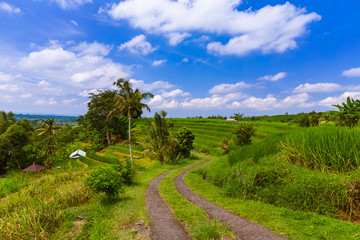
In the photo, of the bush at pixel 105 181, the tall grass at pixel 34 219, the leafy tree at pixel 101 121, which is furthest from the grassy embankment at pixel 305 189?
the leafy tree at pixel 101 121

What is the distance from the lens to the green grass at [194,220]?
463cm

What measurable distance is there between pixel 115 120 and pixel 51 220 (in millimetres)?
46178

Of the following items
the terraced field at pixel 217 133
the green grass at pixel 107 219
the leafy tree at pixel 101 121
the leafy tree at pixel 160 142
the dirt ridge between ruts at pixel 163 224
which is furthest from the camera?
the leafy tree at pixel 101 121

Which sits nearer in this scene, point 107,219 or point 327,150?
point 107,219

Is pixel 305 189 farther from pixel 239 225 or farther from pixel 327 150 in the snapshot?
pixel 239 225

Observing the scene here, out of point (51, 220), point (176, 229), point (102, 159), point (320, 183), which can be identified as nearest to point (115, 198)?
point (51, 220)

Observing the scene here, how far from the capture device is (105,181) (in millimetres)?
8125

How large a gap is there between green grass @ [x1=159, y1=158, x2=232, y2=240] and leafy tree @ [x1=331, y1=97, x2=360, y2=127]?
845 centimetres

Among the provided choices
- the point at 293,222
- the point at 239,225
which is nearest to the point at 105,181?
the point at 239,225

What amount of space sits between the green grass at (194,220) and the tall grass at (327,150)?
16.0ft

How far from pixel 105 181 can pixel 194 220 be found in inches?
172

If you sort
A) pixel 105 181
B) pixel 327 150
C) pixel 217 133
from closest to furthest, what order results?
pixel 327 150 < pixel 105 181 < pixel 217 133

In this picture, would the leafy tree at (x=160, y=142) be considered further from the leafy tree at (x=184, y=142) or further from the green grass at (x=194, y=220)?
the green grass at (x=194, y=220)

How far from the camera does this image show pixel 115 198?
8969mm
